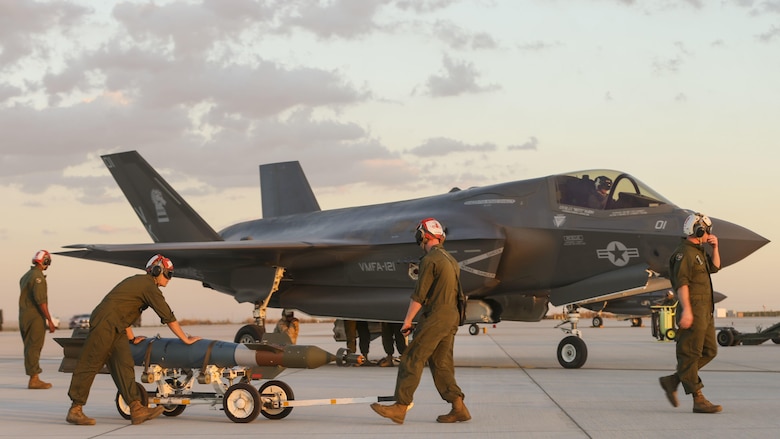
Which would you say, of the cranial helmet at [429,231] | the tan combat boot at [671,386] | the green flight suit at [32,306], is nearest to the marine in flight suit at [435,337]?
the cranial helmet at [429,231]

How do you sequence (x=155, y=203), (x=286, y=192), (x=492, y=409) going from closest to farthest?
(x=492, y=409), (x=155, y=203), (x=286, y=192)

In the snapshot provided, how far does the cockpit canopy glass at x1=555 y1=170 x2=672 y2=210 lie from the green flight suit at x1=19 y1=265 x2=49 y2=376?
8.16 metres

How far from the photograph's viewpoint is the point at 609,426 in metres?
7.87

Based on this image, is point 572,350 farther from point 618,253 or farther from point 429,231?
point 429,231

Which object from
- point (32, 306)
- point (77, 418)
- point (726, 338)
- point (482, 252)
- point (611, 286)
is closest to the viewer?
point (77, 418)

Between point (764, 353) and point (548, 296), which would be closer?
point (548, 296)

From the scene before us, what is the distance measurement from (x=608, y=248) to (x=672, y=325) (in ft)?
35.7

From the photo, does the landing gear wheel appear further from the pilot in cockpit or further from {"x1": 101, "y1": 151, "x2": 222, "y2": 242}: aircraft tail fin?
the pilot in cockpit

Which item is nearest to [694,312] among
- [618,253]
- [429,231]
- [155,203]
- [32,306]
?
[429,231]

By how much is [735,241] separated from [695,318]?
6.09 metres

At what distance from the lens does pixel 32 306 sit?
13023 mm

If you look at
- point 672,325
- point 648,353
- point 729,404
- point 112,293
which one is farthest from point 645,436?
point 672,325

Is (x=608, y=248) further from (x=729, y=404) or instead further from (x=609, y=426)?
(x=609, y=426)

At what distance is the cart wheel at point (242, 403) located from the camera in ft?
28.1
